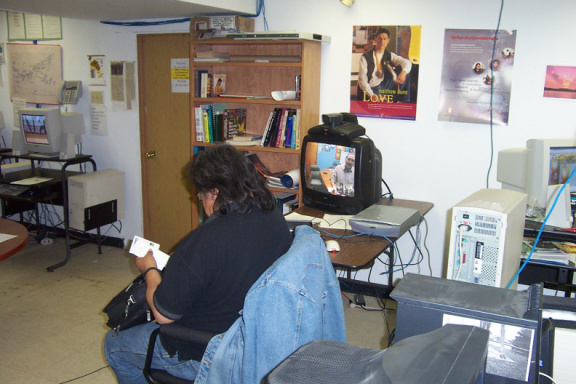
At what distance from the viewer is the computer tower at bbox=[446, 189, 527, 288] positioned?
187 cm

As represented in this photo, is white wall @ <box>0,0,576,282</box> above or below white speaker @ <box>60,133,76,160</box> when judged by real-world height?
above

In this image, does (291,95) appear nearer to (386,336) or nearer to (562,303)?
(386,336)

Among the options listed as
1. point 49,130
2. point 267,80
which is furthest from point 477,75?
point 49,130

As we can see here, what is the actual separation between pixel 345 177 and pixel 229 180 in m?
1.31

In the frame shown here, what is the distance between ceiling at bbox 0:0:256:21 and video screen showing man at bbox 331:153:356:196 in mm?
1291

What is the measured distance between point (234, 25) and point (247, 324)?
8.03ft

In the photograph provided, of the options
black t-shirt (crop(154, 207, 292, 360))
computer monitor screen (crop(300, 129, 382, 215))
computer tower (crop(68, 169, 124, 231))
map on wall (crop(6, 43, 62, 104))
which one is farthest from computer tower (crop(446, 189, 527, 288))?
map on wall (crop(6, 43, 62, 104))

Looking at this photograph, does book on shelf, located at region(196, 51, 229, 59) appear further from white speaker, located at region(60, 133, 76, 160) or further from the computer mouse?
the computer mouse

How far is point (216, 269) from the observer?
1576mm

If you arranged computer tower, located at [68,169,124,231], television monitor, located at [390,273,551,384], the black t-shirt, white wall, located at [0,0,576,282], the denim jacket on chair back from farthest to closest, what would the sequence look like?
computer tower, located at [68,169,124,231]
white wall, located at [0,0,576,282]
the black t-shirt
the denim jacket on chair back
television monitor, located at [390,273,551,384]

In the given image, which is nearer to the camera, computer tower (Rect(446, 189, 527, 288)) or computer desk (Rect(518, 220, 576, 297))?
computer tower (Rect(446, 189, 527, 288))

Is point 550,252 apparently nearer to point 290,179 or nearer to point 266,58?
point 290,179

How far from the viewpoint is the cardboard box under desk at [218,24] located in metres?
3.35

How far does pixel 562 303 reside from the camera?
3.99 ft
